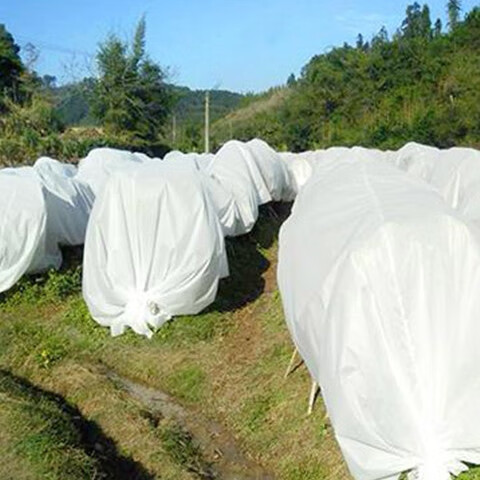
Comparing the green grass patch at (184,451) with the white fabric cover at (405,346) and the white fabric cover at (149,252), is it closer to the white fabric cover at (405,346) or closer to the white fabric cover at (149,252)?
the white fabric cover at (405,346)

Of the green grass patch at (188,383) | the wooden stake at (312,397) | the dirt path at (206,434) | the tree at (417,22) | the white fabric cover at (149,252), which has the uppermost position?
the tree at (417,22)

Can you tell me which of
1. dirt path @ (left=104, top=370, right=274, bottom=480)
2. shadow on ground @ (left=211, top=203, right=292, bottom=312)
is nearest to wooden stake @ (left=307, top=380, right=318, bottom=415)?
dirt path @ (left=104, top=370, right=274, bottom=480)

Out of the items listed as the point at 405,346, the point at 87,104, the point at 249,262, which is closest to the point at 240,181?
the point at 249,262

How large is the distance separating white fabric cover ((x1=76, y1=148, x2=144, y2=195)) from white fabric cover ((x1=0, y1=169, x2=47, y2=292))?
306 centimetres

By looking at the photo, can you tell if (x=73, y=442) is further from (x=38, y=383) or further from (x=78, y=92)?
(x=78, y=92)

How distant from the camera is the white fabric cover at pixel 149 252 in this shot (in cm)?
996

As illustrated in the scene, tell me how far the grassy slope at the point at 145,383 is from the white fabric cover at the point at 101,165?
3810 millimetres

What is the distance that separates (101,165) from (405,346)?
13285mm

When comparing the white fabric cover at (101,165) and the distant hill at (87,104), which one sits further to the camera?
the distant hill at (87,104)

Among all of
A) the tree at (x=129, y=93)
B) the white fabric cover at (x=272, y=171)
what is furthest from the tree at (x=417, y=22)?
the white fabric cover at (x=272, y=171)

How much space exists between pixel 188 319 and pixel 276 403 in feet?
8.83

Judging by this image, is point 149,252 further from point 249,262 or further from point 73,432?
point 249,262

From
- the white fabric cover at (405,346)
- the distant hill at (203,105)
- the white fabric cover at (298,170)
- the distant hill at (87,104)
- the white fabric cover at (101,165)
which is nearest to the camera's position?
the white fabric cover at (405,346)

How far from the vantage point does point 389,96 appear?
1764 inches
